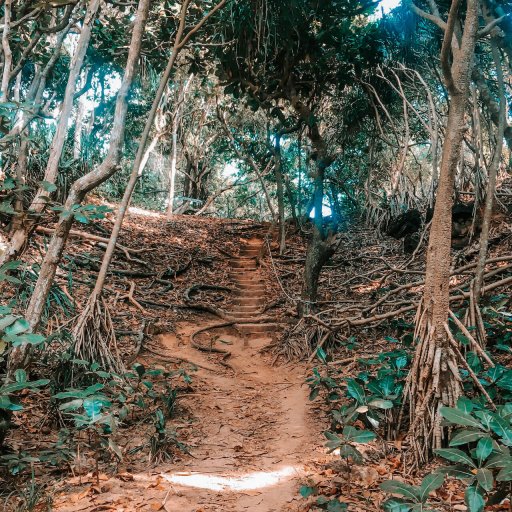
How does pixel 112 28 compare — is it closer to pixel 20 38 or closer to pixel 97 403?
pixel 20 38

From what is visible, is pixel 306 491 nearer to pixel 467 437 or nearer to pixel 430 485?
pixel 430 485

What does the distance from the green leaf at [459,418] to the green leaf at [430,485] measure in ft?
0.82

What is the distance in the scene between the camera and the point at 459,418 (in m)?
1.94

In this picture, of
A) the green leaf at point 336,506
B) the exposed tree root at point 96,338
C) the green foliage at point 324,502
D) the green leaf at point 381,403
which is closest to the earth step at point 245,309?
the exposed tree root at point 96,338

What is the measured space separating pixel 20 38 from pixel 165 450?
546 cm

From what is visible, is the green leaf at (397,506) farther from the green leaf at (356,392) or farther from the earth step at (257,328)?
the earth step at (257,328)

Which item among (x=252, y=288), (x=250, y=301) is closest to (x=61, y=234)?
(x=250, y=301)

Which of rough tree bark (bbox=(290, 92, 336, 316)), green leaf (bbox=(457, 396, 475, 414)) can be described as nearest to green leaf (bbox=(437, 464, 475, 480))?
green leaf (bbox=(457, 396, 475, 414))

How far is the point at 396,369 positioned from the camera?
3246 mm

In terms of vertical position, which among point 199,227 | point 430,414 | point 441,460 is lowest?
point 441,460

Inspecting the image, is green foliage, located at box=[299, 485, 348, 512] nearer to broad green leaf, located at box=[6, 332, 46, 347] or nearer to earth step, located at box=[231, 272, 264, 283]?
broad green leaf, located at box=[6, 332, 46, 347]

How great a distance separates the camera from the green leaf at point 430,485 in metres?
1.74

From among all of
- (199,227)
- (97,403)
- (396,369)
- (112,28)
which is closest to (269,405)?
(396,369)

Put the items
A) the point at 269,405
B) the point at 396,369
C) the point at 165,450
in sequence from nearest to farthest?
the point at 165,450
the point at 396,369
the point at 269,405
